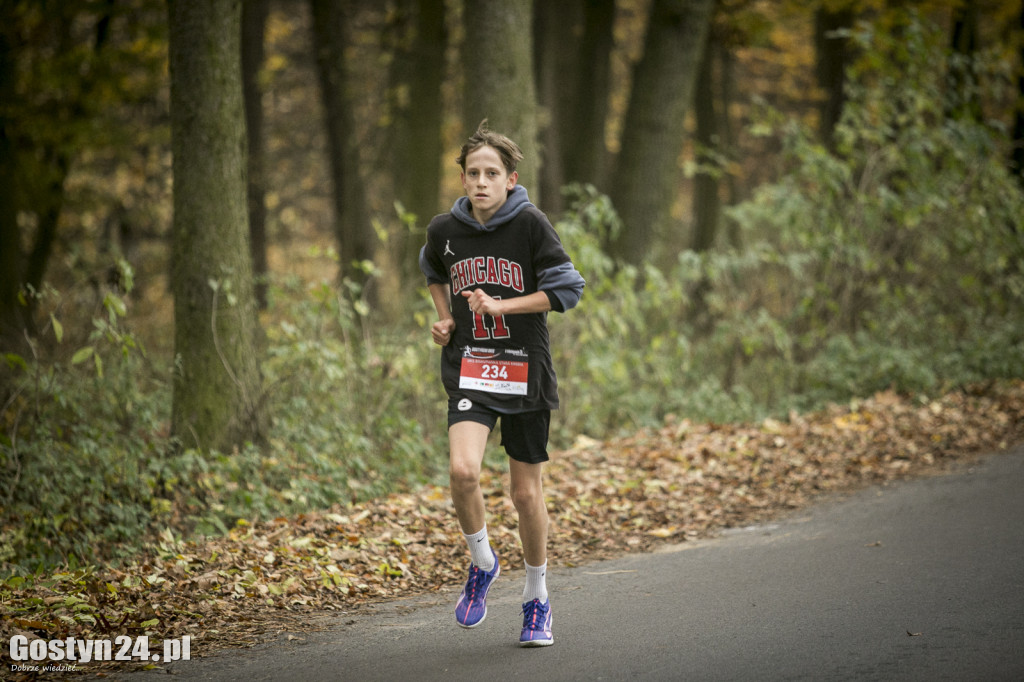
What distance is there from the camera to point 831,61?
1563 cm

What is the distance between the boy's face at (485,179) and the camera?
428 centimetres

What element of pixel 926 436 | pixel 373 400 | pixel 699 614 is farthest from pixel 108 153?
pixel 699 614

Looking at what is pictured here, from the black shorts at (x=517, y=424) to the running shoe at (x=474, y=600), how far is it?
518mm

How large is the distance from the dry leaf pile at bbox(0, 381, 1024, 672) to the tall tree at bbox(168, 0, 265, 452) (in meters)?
1.37

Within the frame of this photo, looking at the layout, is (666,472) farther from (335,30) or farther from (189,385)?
(335,30)

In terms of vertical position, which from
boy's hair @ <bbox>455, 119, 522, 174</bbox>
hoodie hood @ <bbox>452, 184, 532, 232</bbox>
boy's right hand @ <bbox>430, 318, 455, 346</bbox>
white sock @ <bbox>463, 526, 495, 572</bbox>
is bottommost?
white sock @ <bbox>463, 526, 495, 572</bbox>

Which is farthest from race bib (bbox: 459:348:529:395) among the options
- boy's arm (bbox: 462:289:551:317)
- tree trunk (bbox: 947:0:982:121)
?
tree trunk (bbox: 947:0:982:121)

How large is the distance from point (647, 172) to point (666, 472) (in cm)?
572

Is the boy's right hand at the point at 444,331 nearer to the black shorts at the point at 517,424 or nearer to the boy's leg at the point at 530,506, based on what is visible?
the black shorts at the point at 517,424

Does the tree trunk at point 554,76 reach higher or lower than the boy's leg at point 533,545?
higher

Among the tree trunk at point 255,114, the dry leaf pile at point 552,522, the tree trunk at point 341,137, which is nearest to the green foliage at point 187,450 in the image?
the dry leaf pile at point 552,522

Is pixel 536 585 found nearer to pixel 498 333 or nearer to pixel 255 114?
pixel 498 333

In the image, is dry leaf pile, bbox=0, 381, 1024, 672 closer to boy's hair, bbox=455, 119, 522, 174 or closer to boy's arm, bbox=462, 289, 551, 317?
boy's arm, bbox=462, 289, 551, 317

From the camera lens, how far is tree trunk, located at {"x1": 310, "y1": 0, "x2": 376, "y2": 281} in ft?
46.9
